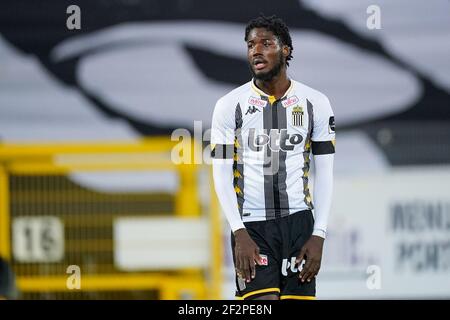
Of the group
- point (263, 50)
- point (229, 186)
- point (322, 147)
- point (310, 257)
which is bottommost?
point (310, 257)

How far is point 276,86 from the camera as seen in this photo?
12.3ft

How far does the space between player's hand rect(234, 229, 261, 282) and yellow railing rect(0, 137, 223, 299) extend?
101 inches

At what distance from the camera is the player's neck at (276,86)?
12.3 feet

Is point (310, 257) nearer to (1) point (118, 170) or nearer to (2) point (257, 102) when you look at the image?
(2) point (257, 102)

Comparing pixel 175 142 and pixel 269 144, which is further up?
pixel 175 142

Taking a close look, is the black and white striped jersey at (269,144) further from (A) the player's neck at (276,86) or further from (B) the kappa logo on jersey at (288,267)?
(B) the kappa logo on jersey at (288,267)

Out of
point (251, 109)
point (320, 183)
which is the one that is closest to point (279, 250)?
point (320, 183)

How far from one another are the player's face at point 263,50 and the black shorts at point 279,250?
0.58m

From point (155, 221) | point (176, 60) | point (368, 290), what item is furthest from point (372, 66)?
point (155, 221)

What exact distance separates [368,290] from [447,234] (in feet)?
2.55

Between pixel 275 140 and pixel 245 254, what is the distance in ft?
1.47
